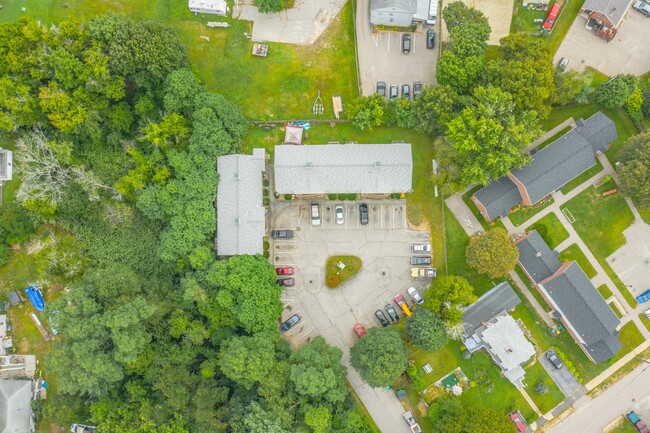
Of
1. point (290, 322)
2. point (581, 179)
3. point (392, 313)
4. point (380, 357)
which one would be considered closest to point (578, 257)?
point (581, 179)

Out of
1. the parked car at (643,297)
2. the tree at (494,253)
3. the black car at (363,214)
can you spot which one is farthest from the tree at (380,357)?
the parked car at (643,297)

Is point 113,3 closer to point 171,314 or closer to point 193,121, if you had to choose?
point 193,121

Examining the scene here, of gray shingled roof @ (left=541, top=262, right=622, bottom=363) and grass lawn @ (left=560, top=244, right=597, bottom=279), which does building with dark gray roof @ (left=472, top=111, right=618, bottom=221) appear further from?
gray shingled roof @ (left=541, top=262, right=622, bottom=363)

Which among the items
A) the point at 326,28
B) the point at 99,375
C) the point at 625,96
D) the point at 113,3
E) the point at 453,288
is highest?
the point at 113,3

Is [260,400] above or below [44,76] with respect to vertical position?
below

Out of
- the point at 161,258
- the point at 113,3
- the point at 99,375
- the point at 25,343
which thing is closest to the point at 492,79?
the point at 161,258

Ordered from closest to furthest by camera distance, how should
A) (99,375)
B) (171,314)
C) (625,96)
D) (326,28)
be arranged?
(99,375) → (171,314) → (625,96) → (326,28)
